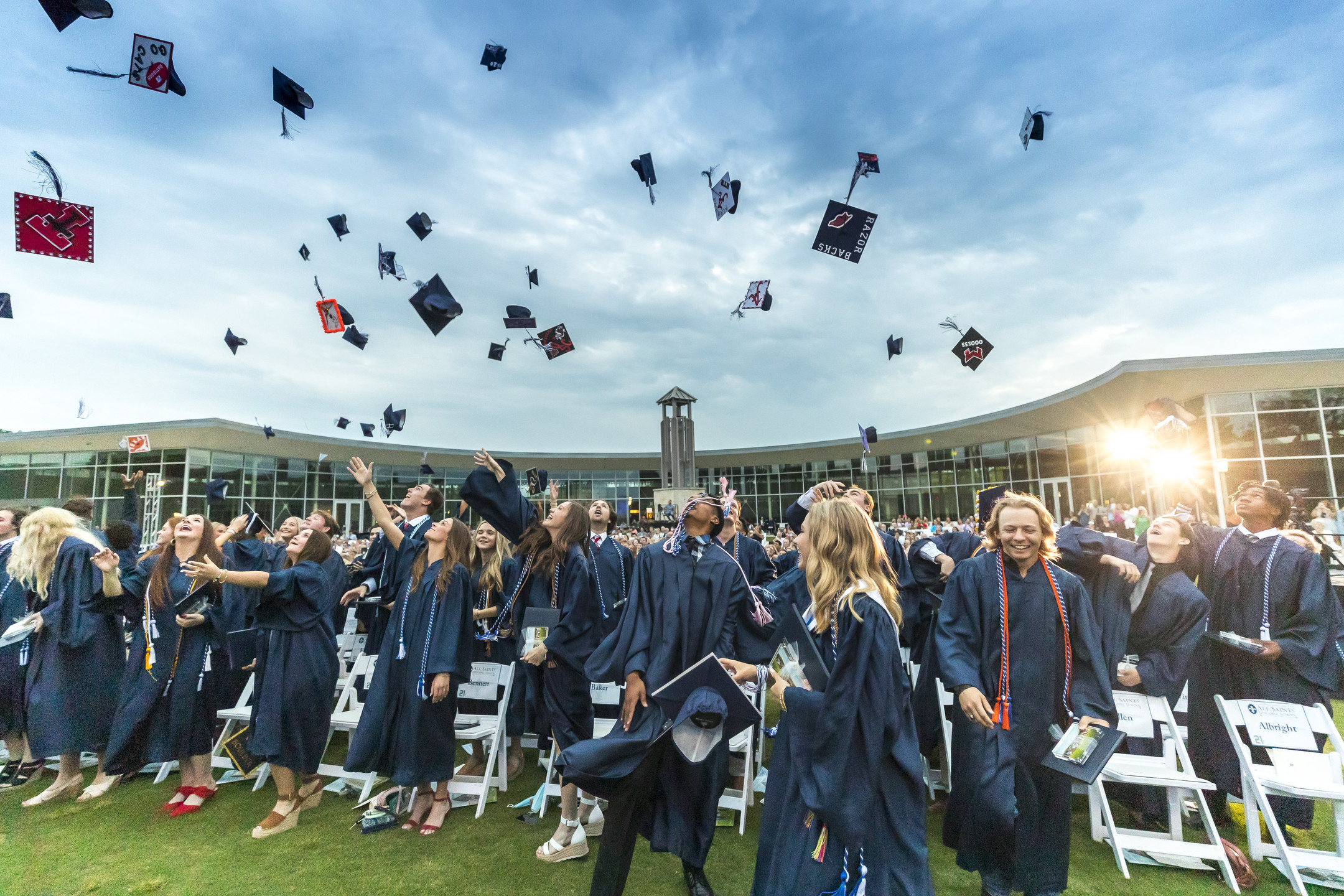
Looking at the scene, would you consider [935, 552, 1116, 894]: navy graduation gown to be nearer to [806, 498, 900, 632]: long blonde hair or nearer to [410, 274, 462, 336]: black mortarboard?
[806, 498, 900, 632]: long blonde hair

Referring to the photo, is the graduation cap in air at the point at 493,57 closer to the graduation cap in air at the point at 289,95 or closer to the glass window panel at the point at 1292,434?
the graduation cap in air at the point at 289,95

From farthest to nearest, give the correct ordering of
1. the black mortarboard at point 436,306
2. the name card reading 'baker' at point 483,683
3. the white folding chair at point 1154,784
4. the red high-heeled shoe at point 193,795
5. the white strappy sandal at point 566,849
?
the black mortarboard at point 436,306 < the name card reading 'baker' at point 483,683 < the red high-heeled shoe at point 193,795 < the white strappy sandal at point 566,849 < the white folding chair at point 1154,784

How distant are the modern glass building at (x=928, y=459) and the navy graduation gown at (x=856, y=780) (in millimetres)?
13538

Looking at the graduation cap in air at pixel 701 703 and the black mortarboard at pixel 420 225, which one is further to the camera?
the black mortarboard at pixel 420 225

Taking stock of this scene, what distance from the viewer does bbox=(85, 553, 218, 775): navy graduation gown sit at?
4340mm

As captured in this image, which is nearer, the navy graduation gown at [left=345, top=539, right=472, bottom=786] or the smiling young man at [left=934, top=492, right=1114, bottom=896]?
the smiling young man at [left=934, top=492, right=1114, bottom=896]

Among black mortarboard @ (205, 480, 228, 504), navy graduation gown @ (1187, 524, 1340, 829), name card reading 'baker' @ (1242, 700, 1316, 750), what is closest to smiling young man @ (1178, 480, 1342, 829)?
navy graduation gown @ (1187, 524, 1340, 829)

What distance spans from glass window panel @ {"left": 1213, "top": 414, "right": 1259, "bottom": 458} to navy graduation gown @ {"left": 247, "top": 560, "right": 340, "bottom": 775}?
66.3ft

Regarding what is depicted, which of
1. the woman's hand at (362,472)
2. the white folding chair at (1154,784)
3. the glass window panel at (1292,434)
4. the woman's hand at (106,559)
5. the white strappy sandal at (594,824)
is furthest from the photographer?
the glass window panel at (1292,434)

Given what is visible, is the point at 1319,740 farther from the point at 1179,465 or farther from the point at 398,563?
the point at 1179,465

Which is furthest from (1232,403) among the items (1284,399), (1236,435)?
(1284,399)

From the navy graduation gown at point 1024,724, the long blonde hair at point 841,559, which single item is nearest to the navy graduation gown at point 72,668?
the long blonde hair at point 841,559

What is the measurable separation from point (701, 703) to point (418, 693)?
2.21 meters

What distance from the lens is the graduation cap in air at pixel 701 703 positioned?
261 centimetres
